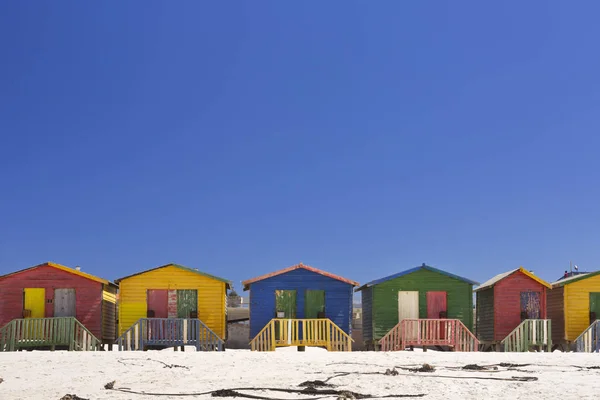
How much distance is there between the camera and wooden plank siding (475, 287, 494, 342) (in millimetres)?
32088

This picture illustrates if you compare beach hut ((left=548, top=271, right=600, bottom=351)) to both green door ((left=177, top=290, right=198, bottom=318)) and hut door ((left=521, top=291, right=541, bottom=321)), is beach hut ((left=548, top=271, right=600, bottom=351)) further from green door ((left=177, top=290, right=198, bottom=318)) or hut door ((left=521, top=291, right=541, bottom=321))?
green door ((left=177, top=290, right=198, bottom=318))

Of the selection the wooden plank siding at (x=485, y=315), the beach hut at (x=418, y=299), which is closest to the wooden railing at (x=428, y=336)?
the beach hut at (x=418, y=299)

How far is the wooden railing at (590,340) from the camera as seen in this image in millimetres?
30656

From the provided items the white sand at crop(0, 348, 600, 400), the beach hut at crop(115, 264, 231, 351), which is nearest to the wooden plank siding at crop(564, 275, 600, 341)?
the white sand at crop(0, 348, 600, 400)

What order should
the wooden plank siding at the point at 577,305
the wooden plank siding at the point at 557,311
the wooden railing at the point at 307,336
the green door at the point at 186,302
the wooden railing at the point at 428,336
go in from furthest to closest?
the wooden plank siding at the point at 557,311 → the wooden plank siding at the point at 577,305 → the green door at the point at 186,302 → the wooden railing at the point at 428,336 → the wooden railing at the point at 307,336

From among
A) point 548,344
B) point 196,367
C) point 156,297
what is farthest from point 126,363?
point 548,344

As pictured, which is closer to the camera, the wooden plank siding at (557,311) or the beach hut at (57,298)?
the beach hut at (57,298)

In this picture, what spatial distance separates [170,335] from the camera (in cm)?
2925

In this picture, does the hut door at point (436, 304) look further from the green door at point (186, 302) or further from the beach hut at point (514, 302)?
the green door at point (186, 302)

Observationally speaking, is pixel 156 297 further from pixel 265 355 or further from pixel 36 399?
pixel 36 399

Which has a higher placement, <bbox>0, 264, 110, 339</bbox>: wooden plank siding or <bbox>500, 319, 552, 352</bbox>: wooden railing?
<bbox>0, 264, 110, 339</bbox>: wooden plank siding

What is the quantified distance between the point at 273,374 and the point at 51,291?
1528 cm

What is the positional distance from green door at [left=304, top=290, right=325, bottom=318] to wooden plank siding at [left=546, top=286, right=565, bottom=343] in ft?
34.7

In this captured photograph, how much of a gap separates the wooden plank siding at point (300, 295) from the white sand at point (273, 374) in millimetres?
5433
